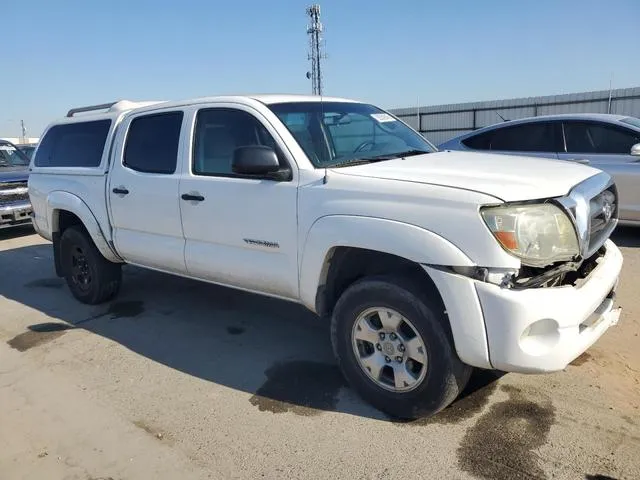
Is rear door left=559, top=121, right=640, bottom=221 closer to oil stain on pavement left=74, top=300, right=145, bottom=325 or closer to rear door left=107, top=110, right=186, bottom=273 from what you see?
rear door left=107, top=110, right=186, bottom=273

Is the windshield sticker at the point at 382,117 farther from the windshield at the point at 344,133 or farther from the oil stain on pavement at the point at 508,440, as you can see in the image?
the oil stain on pavement at the point at 508,440

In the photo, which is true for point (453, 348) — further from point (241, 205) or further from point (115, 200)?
point (115, 200)

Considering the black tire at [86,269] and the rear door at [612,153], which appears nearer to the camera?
the black tire at [86,269]

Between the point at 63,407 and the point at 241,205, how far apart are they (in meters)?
1.78

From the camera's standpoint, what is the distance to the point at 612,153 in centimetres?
684

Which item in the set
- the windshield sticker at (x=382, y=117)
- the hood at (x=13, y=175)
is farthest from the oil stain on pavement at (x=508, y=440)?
the hood at (x=13, y=175)

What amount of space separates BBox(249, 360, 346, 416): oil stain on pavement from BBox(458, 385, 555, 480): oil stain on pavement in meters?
0.88

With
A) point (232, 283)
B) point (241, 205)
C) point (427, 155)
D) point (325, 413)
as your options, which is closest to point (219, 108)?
point (241, 205)

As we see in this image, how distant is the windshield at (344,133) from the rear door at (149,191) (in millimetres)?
1056

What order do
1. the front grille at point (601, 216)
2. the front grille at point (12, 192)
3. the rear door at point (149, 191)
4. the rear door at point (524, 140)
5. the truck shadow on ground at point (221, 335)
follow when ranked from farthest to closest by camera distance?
the front grille at point (12, 192)
the rear door at point (524, 140)
the rear door at point (149, 191)
the truck shadow on ground at point (221, 335)
the front grille at point (601, 216)

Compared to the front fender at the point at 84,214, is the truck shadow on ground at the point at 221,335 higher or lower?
lower

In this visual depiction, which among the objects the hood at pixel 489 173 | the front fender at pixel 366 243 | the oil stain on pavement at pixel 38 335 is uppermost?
the hood at pixel 489 173

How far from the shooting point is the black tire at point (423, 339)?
2.93 m

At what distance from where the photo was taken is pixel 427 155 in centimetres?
391
